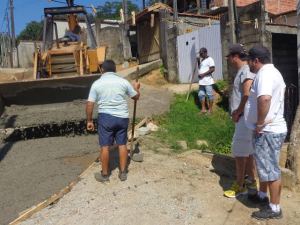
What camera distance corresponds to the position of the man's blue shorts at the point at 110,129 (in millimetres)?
7094

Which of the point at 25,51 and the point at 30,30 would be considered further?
the point at 30,30

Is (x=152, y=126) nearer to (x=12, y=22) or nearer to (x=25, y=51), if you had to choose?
(x=12, y=22)

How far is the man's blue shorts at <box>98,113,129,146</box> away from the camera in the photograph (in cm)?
709

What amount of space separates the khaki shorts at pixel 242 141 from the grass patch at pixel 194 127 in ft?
11.3

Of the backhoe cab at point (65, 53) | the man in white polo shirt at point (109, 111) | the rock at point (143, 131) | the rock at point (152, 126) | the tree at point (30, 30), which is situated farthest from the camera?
the tree at point (30, 30)

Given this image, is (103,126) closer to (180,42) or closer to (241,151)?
(241,151)

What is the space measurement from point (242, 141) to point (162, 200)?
127cm

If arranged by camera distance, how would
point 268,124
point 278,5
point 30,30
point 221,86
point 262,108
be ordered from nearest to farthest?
point 262,108, point 268,124, point 221,86, point 278,5, point 30,30

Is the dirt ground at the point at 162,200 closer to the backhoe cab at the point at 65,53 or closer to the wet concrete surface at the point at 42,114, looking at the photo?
the wet concrete surface at the point at 42,114

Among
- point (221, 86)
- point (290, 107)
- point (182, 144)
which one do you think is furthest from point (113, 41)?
point (182, 144)

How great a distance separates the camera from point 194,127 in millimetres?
12078

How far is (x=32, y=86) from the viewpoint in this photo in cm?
1119

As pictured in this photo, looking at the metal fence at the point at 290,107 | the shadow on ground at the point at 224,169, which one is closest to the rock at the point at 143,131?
the shadow on ground at the point at 224,169

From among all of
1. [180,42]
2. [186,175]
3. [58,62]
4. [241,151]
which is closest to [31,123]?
[58,62]
